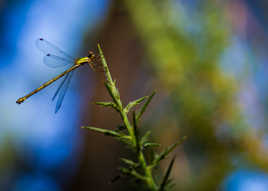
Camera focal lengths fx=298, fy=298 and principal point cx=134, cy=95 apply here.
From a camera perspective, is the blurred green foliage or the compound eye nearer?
the compound eye

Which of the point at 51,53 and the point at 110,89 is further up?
the point at 51,53

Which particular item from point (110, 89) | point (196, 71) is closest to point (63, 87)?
point (110, 89)

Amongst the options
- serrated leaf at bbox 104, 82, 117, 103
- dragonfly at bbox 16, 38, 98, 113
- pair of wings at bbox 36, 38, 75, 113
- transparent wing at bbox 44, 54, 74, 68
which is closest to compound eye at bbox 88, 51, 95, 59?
dragonfly at bbox 16, 38, 98, 113

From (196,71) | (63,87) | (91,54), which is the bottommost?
(63,87)

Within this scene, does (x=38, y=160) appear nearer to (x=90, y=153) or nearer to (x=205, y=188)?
(x=90, y=153)

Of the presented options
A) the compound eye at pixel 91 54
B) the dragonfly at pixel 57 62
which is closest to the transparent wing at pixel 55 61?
the dragonfly at pixel 57 62

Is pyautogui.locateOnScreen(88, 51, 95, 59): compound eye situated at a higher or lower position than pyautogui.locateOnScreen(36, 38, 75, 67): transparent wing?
lower

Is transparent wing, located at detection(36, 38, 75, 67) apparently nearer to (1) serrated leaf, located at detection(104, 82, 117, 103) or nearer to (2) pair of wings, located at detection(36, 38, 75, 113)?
(2) pair of wings, located at detection(36, 38, 75, 113)

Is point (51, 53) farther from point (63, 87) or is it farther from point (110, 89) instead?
point (110, 89)

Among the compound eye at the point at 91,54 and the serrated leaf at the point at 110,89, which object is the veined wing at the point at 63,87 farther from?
the serrated leaf at the point at 110,89

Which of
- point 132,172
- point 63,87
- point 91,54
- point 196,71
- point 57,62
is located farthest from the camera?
point 196,71
